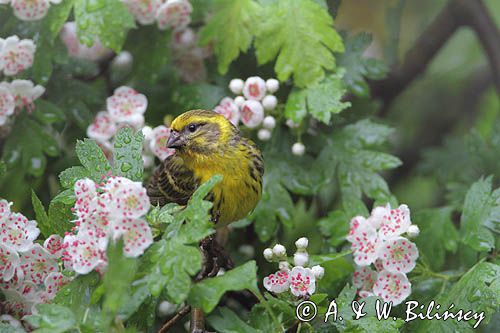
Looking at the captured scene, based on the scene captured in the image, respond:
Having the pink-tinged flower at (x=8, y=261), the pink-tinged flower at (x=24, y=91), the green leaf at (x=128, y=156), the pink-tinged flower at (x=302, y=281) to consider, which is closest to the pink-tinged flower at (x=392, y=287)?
the pink-tinged flower at (x=302, y=281)

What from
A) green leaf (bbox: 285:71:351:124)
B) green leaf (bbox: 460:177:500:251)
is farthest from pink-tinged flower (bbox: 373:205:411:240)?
green leaf (bbox: 285:71:351:124)

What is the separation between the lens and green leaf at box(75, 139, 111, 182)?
71.4 inches

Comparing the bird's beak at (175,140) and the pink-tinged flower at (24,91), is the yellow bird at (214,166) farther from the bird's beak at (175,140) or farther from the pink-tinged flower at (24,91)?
the pink-tinged flower at (24,91)

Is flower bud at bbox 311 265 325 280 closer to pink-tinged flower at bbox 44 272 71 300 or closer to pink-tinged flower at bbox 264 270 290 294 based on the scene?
pink-tinged flower at bbox 264 270 290 294

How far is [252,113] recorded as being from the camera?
2445mm

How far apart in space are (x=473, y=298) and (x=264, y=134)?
86cm

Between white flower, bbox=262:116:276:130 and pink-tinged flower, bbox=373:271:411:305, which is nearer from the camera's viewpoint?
pink-tinged flower, bbox=373:271:411:305

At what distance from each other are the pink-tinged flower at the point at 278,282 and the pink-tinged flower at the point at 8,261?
1.98 feet

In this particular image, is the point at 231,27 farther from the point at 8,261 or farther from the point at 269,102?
the point at 8,261

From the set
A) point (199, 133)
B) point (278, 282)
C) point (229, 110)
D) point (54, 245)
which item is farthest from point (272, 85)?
point (54, 245)

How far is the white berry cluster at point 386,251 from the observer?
2033 millimetres

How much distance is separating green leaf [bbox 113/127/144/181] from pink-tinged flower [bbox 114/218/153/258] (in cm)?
17

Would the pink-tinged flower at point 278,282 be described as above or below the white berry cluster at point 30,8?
below

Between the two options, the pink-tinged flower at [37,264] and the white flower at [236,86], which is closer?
the pink-tinged flower at [37,264]
